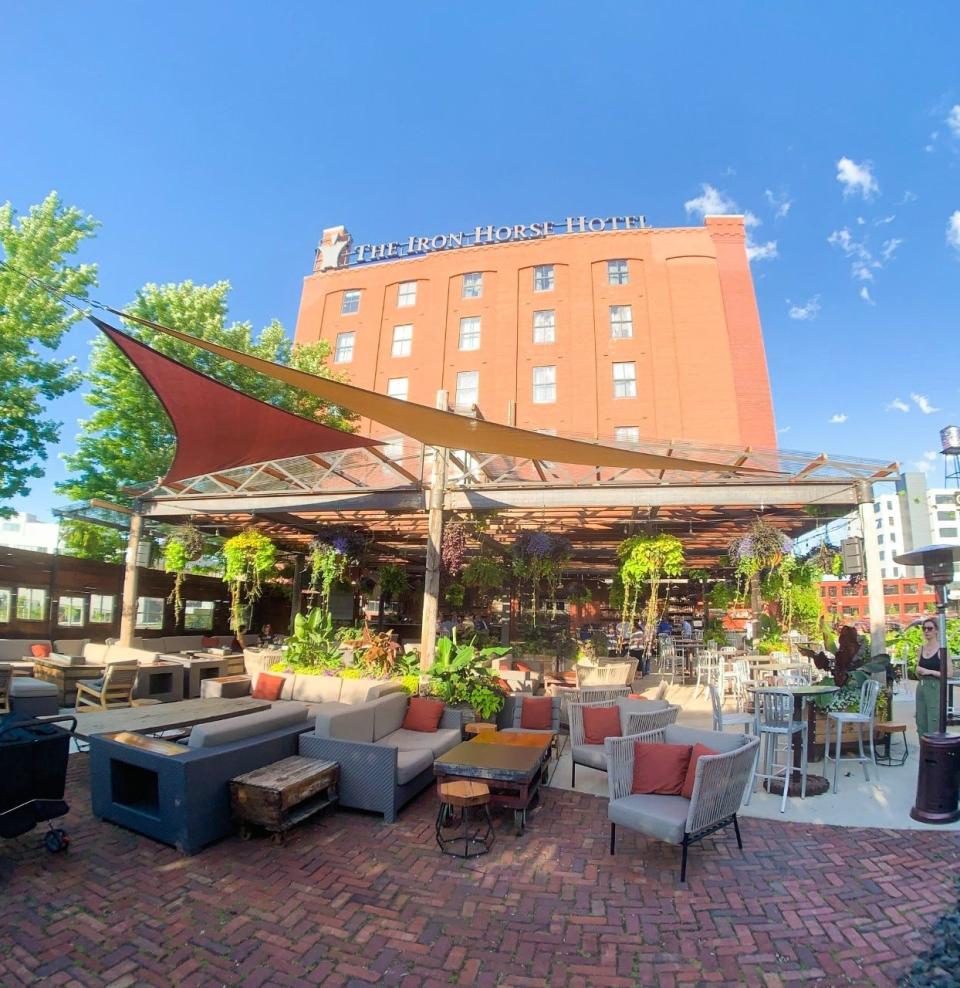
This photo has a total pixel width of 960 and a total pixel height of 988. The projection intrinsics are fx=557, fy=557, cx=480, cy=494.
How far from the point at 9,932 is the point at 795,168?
51.2 feet

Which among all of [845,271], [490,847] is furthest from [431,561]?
[845,271]

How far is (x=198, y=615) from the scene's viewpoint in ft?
44.7

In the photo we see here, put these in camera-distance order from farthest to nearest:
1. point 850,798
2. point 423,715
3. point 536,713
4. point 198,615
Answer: point 198,615 → point 536,713 → point 423,715 → point 850,798

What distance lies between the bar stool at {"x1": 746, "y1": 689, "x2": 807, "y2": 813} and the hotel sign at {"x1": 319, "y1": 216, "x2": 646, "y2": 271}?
18566 mm

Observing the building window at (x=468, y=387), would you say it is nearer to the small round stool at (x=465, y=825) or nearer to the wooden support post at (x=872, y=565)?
the wooden support post at (x=872, y=565)

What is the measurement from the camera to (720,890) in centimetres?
306

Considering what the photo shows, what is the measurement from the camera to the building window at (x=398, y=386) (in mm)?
19797

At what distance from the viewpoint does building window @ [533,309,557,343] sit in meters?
19.1

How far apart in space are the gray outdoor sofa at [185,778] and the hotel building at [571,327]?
14017 mm

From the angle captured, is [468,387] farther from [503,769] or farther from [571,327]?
[503,769]

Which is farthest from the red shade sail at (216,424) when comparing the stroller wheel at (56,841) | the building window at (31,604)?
the building window at (31,604)

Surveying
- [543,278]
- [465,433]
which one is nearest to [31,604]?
[465,433]

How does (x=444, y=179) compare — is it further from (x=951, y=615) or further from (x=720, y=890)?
(x=720, y=890)

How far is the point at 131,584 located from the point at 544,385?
13.3 meters
